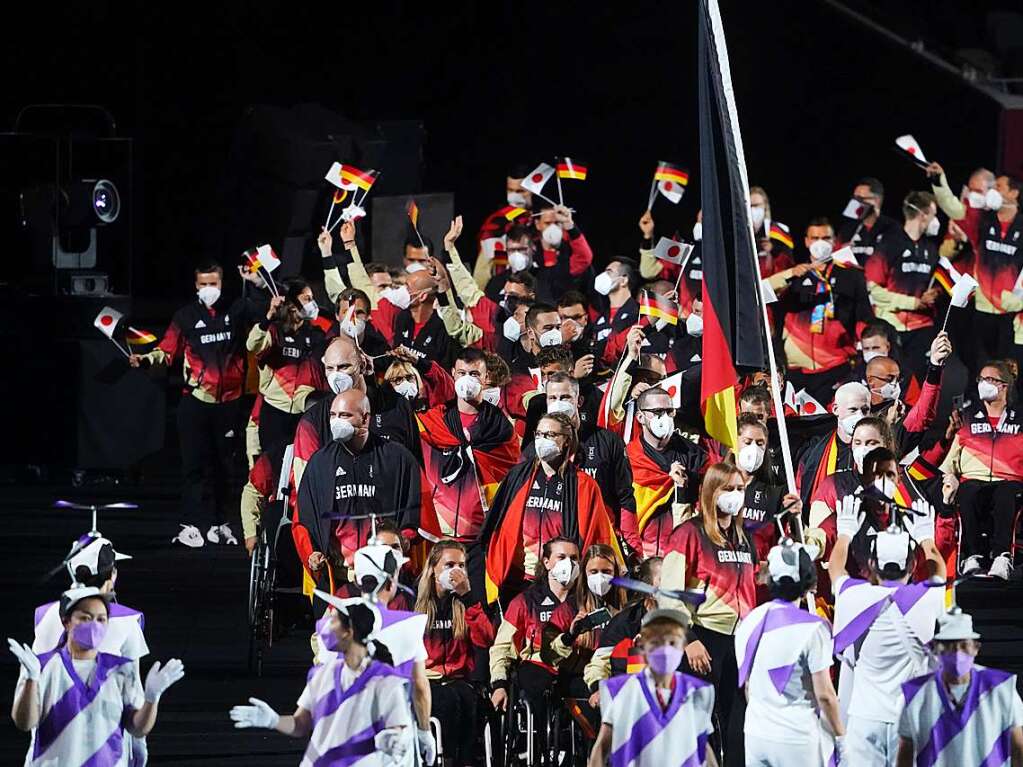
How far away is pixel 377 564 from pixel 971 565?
6.85 meters

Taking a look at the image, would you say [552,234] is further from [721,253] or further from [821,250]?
[721,253]

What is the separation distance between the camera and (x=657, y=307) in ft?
52.6

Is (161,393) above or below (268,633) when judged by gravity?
above

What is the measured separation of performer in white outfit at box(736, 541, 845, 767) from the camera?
9023mm

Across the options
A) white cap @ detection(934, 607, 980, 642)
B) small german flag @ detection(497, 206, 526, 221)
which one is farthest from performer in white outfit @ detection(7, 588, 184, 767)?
small german flag @ detection(497, 206, 526, 221)

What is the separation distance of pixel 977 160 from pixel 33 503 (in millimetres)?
10616

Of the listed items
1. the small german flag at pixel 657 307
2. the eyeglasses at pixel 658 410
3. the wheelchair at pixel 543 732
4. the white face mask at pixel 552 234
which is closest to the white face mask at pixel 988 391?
the small german flag at pixel 657 307

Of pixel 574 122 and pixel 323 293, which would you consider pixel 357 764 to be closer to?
pixel 323 293

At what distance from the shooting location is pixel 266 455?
14242 mm

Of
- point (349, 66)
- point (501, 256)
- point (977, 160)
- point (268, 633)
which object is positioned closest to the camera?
point (268, 633)

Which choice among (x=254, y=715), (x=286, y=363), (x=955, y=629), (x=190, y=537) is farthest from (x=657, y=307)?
(x=254, y=715)

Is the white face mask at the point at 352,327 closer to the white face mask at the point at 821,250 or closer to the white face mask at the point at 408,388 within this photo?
the white face mask at the point at 408,388

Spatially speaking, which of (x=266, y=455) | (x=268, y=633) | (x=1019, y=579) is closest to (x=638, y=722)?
(x=268, y=633)

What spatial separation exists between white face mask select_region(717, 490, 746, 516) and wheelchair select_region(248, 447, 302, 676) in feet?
9.34
